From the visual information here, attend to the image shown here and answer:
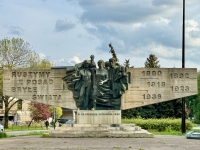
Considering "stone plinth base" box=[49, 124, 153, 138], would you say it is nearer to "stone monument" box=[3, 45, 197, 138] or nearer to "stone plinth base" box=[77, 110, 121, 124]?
"stone plinth base" box=[77, 110, 121, 124]

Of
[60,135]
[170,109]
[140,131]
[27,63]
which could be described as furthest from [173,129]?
[27,63]

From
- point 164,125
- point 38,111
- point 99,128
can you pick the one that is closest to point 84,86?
point 99,128

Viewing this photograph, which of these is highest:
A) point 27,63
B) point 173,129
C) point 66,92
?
point 27,63

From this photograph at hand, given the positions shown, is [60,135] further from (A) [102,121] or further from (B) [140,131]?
(B) [140,131]

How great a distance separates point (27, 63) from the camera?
141 ft

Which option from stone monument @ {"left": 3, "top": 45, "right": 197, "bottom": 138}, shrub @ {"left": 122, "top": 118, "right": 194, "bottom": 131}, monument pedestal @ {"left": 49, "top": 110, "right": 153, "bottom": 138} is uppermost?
stone monument @ {"left": 3, "top": 45, "right": 197, "bottom": 138}

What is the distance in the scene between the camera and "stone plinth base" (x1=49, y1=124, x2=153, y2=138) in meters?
22.4

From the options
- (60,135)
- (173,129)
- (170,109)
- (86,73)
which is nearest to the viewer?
(60,135)

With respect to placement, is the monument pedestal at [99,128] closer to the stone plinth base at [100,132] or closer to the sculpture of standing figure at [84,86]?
the stone plinth base at [100,132]

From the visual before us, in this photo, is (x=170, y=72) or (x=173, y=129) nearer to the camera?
(x=170, y=72)

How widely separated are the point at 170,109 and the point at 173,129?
8.27 metres

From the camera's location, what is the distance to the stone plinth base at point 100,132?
73.6 feet

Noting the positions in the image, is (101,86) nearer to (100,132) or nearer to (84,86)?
(84,86)

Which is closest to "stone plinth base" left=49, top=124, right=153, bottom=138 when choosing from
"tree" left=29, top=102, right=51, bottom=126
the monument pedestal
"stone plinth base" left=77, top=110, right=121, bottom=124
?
the monument pedestal
